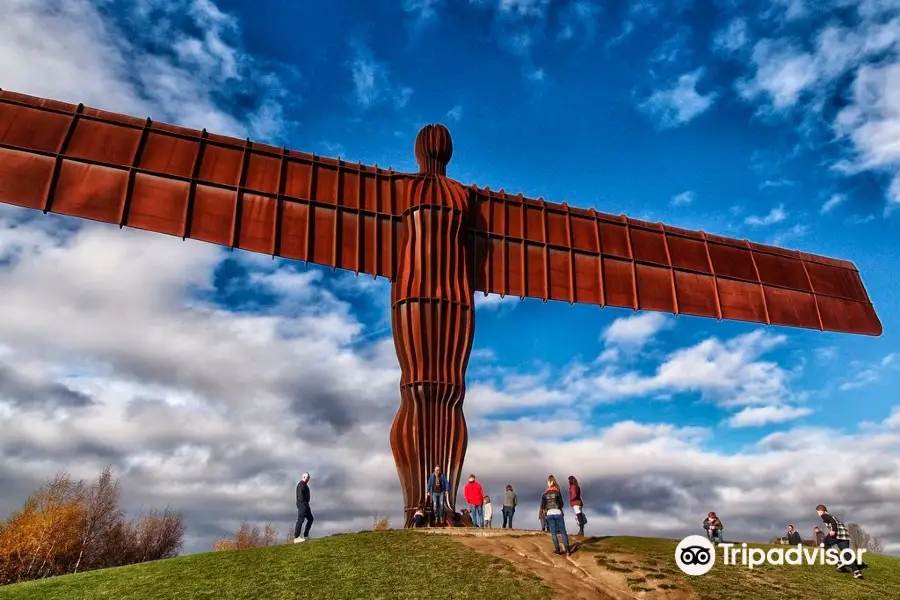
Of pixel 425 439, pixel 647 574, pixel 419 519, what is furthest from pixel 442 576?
pixel 425 439

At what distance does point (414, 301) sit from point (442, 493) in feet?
19.1

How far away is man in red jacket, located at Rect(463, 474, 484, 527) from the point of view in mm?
19516

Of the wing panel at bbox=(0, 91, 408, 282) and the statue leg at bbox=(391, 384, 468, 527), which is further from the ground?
the wing panel at bbox=(0, 91, 408, 282)

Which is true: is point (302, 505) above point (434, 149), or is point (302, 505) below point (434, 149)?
below

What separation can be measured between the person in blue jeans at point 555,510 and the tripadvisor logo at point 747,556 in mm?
2579

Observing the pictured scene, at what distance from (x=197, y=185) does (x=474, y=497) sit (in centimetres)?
1282

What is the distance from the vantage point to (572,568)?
14.5 metres

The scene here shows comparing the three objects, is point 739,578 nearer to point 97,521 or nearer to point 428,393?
point 428,393

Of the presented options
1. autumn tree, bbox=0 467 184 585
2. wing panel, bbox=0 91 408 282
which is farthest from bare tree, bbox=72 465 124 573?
wing panel, bbox=0 91 408 282

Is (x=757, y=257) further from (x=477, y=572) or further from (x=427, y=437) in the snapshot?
(x=477, y=572)

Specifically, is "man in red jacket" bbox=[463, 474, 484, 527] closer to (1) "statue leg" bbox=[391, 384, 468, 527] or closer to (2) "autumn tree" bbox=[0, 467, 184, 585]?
(1) "statue leg" bbox=[391, 384, 468, 527]

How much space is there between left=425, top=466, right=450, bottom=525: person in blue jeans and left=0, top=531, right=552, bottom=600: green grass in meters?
2.44

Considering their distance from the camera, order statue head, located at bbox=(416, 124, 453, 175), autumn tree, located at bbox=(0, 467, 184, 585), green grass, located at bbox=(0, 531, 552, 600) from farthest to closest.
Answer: autumn tree, located at bbox=(0, 467, 184, 585) → statue head, located at bbox=(416, 124, 453, 175) → green grass, located at bbox=(0, 531, 552, 600)

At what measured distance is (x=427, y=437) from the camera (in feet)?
65.7
